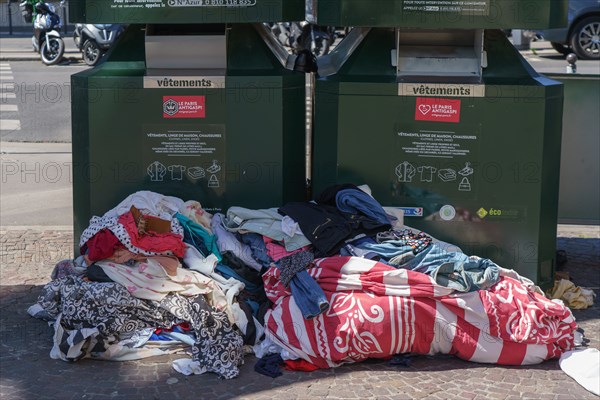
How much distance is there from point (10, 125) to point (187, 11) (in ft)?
22.7

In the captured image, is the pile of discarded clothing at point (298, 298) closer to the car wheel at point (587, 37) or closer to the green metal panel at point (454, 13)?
the green metal panel at point (454, 13)

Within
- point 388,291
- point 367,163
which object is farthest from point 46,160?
point 388,291

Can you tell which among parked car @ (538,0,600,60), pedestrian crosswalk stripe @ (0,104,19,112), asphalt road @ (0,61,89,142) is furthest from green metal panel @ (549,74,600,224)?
parked car @ (538,0,600,60)

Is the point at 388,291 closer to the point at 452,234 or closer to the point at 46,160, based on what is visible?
the point at 452,234

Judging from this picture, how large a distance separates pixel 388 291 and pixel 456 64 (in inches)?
57.9

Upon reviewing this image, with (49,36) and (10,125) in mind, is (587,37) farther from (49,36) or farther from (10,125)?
Answer: (10,125)

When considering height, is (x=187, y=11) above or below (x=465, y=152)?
above

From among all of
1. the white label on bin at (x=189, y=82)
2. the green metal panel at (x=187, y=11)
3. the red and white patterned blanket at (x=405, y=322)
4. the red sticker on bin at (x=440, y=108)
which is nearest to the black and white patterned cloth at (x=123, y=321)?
the red and white patterned blanket at (x=405, y=322)

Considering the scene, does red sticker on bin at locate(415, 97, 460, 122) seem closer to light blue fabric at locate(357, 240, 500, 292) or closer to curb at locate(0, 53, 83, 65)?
light blue fabric at locate(357, 240, 500, 292)

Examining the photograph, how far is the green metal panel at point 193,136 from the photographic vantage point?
5.34 m

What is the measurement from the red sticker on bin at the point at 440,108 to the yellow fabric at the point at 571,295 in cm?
128

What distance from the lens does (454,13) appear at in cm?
508

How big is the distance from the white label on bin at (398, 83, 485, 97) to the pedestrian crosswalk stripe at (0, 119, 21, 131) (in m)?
7.26

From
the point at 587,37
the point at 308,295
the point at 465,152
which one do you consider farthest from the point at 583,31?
the point at 308,295
